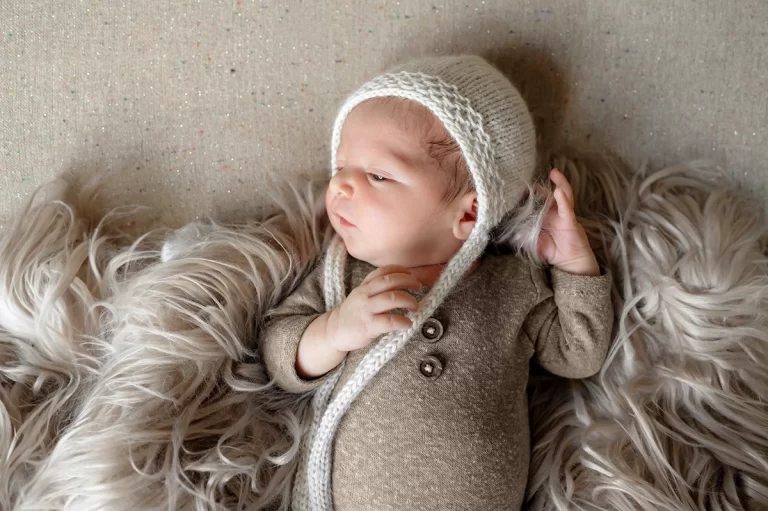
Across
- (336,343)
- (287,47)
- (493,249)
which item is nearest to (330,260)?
(336,343)

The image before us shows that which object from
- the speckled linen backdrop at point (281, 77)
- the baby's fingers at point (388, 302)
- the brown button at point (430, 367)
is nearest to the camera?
the baby's fingers at point (388, 302)

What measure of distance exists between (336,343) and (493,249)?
393mm

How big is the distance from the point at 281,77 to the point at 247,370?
56cm

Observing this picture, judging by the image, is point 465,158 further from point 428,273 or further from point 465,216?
point 428,273

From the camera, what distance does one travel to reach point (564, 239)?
100cm

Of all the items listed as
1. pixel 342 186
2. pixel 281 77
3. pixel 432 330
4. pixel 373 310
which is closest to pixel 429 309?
pixel 432 330

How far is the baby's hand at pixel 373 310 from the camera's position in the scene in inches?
33.4

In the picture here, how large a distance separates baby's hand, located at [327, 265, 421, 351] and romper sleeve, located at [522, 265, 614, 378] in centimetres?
28

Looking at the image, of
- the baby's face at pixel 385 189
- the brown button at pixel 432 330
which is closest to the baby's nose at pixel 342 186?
the baby's face at pixel 385 189

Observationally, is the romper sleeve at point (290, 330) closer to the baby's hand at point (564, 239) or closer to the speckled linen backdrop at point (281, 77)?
the speckled linen backdrop at point (281, 77)

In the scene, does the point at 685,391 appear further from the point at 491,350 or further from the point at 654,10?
the point at 654,10

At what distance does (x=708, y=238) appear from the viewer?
1034 mm

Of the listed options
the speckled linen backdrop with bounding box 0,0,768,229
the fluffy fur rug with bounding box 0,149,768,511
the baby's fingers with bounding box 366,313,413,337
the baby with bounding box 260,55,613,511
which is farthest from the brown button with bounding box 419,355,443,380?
the speckled linen backdrop with bounding box 0,0,768,229

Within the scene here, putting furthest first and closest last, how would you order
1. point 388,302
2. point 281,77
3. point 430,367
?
point 281,77 → point 430,367 → point 388,302
